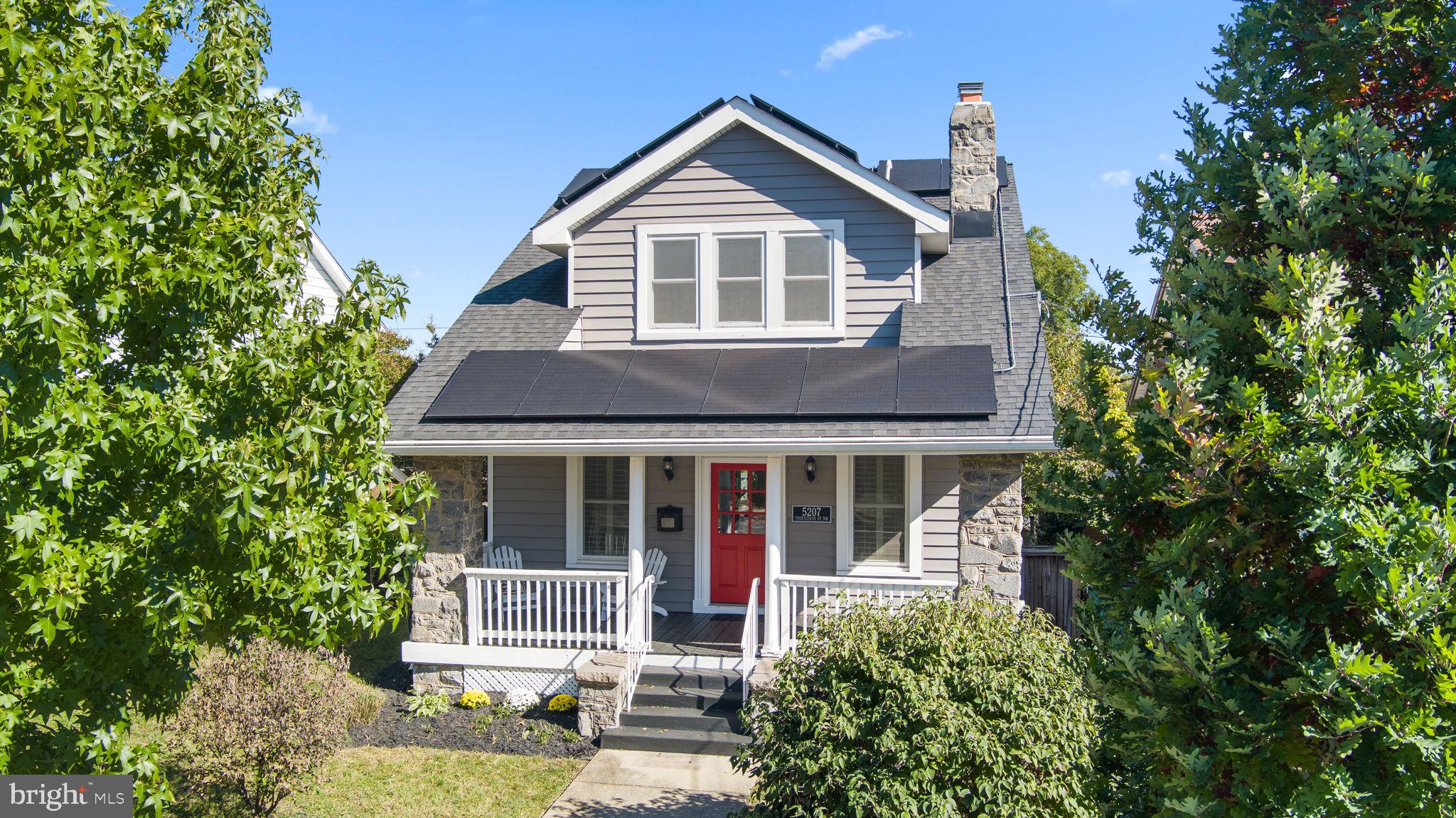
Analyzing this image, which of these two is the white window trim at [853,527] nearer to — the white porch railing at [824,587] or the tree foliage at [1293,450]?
the white porch railing at [824,587]

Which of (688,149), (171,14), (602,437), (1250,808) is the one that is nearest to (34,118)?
(171,14)

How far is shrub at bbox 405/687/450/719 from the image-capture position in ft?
35.5

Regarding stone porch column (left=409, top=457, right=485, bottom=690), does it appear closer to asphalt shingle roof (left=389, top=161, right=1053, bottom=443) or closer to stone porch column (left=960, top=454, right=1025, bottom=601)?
asphalt shingle roof (left=389, top=161, right=1053, bottom=443)

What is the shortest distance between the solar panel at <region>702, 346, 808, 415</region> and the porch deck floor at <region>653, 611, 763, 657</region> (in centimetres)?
263

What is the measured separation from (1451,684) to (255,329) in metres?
5.37

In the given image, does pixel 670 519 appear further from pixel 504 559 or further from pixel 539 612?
pixel 539 612

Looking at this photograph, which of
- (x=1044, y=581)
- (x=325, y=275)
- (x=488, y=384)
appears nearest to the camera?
(x=488, y=384)

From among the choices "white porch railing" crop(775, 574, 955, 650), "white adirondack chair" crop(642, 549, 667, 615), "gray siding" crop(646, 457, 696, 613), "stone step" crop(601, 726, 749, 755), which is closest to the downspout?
"white porch railing" crop(775, 574, 955, 650)

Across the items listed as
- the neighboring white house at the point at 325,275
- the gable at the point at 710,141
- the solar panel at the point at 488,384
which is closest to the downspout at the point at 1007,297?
the gable at the point at 710,141

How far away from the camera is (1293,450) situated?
2883 millimetres

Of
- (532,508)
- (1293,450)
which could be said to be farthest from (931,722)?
(532,508)

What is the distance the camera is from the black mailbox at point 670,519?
41.1 ft

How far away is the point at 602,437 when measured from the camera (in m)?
10.7

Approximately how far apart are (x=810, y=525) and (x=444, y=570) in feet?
14.6
